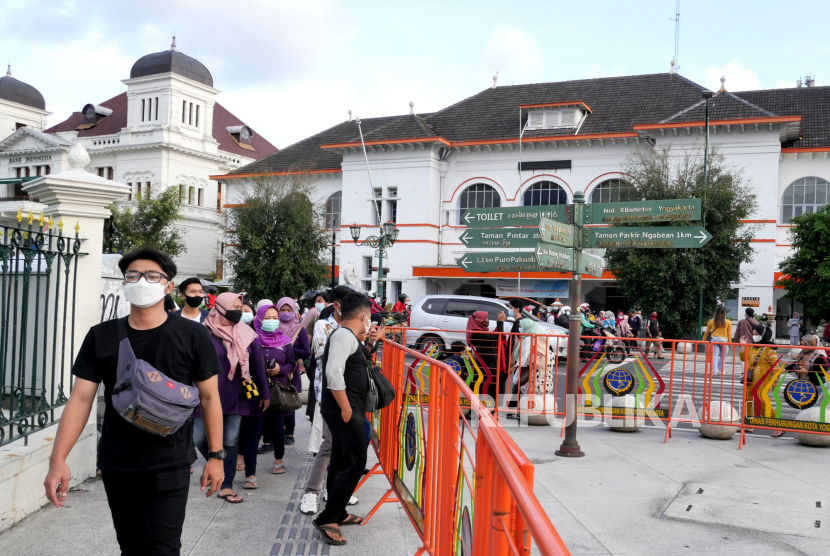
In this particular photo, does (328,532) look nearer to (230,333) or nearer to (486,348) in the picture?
(230,333)

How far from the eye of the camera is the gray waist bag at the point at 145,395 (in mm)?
3221

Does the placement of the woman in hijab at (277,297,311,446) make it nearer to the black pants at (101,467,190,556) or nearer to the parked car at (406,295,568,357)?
the black pants at (101,467,190,556)

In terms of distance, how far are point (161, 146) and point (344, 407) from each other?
2047 inches

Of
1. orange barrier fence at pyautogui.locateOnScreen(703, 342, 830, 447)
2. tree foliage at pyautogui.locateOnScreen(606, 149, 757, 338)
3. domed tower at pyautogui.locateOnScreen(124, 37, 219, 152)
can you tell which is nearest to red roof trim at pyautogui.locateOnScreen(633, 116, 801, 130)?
tree foliage at pyautogui.locateOnScreen(606, 149, 757, 338)

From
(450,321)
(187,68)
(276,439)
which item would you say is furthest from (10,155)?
(276,439)

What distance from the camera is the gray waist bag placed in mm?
3221

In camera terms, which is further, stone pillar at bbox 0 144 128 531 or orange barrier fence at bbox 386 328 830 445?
orange barrier fence at bbox 386 328 830 445

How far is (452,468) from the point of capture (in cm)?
377

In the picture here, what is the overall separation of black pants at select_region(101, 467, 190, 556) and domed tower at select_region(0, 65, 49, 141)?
70.3m

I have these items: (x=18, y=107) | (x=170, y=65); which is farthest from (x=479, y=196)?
(x=18, y=107)

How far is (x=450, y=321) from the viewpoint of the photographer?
67.0 feet

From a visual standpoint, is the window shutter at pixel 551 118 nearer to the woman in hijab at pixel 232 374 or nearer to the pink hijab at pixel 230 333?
the woman in hijab at pixel 232 374

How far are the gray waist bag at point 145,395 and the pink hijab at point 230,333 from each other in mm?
2763

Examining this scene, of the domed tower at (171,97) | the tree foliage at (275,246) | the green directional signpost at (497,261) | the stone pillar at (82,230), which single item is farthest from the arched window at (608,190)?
the domed tower at (171,97)
